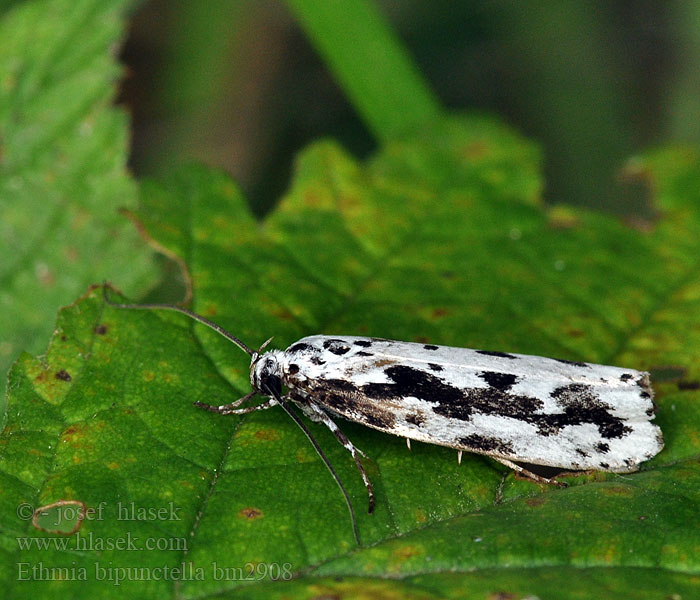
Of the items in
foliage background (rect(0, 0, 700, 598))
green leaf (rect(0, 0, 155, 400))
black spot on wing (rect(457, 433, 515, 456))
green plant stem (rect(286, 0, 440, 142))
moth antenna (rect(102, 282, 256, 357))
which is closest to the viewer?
foliage background (rect(0, 0, 700, 598))

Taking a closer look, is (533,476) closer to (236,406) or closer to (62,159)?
(236,406)

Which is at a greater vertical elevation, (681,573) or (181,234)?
(181,234)

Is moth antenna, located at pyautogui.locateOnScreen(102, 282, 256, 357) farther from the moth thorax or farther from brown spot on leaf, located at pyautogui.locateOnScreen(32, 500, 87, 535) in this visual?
brown spot on leaf, located at pyautogui.locateOnScreen(32, 500, 87, 535)

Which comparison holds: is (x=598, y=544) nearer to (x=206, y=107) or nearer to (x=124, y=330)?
(x=124, y=330)

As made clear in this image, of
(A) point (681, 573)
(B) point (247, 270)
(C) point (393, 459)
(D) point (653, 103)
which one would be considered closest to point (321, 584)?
(C) point (393, 459)

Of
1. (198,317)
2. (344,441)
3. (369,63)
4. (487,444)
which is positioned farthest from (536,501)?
(369,63)

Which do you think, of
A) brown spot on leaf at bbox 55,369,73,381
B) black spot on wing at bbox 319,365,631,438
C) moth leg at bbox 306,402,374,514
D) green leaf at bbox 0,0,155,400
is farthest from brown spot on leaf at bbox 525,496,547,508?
green leaf at bbox 0,0,155,400

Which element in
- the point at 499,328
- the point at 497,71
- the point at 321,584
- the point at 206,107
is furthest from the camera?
the point at 497,71
